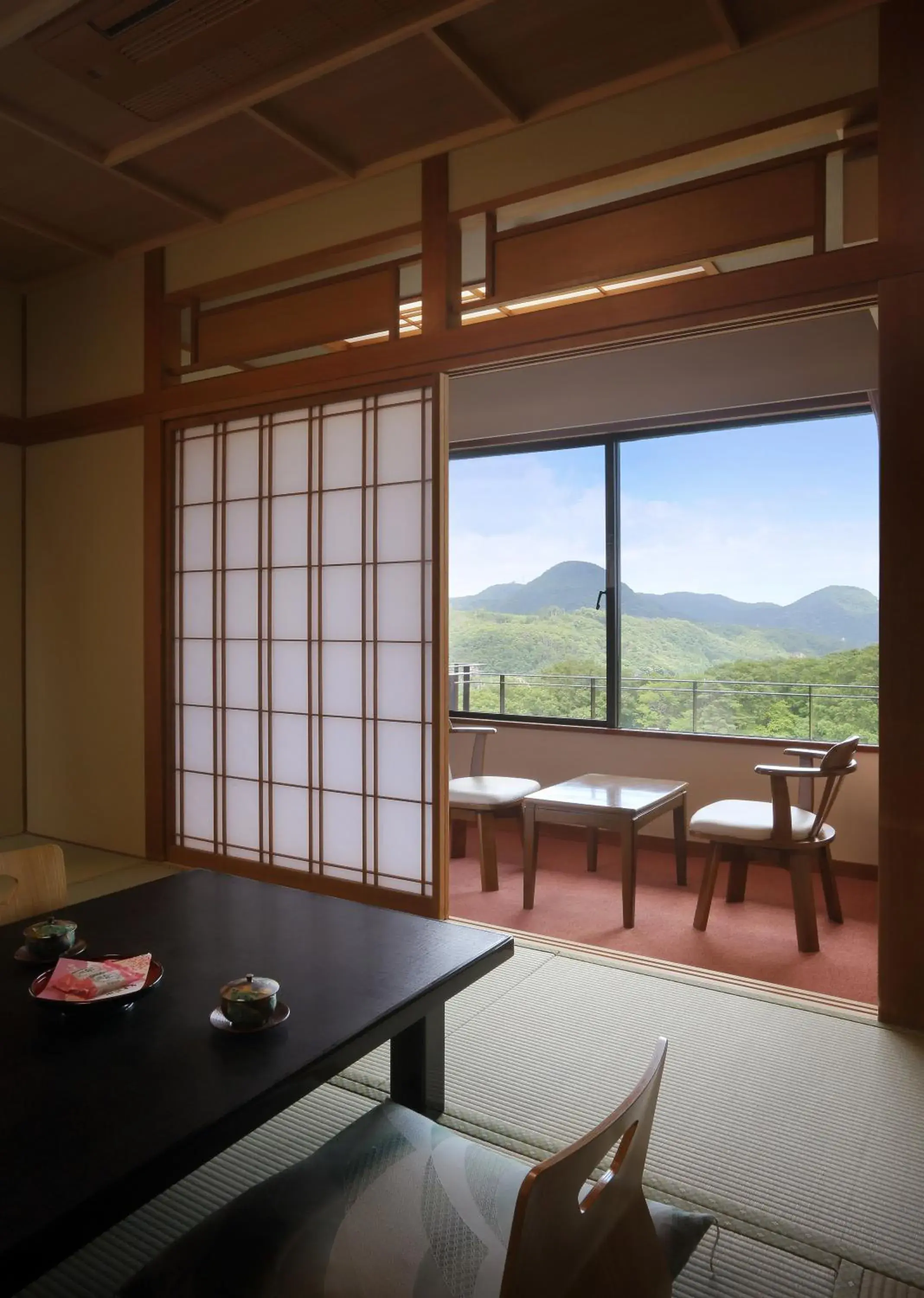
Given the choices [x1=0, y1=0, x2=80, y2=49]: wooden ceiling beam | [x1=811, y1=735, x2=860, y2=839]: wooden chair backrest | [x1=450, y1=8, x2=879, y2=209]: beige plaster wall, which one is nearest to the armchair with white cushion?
[x1=811, y1=735, x2=860, y2=839]: wooden chair backrest

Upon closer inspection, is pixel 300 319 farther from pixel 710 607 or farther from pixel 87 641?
pixel 710 607

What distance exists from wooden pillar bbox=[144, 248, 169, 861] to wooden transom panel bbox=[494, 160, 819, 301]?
6.01ft

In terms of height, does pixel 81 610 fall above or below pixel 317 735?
above

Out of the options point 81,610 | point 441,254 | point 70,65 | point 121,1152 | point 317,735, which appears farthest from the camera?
point 81,610

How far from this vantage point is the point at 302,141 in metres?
3.18

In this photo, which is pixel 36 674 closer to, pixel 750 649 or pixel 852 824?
pixel 852 824

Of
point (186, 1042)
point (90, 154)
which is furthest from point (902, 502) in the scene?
point (90, 154)

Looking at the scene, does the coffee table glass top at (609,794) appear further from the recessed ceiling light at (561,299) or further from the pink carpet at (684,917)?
the recessed ceiling light at (561,299)

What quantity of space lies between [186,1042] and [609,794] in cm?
282

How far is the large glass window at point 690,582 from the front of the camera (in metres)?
7.49

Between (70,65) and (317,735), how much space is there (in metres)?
2.46

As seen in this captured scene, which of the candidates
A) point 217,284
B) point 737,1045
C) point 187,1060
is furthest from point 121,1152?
point 217,284

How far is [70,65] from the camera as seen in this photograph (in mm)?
2768

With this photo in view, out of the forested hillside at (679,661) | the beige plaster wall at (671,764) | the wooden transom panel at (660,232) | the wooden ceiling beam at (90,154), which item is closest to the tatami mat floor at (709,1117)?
the beige plaster wall at (671,764)
